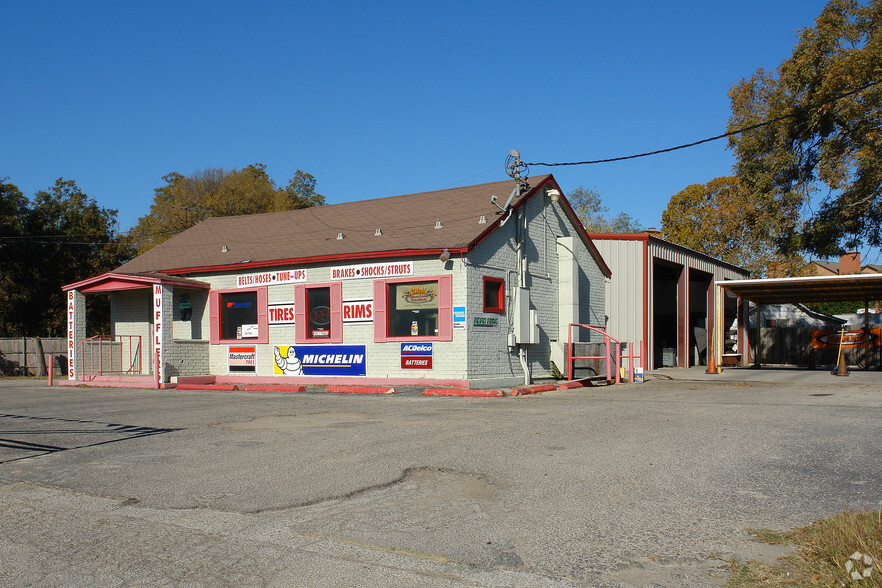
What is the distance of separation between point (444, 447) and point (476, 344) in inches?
373

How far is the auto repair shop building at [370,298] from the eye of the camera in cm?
1884

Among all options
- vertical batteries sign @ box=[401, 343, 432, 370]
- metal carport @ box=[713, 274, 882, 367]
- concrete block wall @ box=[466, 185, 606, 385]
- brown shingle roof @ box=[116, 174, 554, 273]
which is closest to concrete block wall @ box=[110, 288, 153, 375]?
brown shingle roof @ box=[116, 174, 554, 273]

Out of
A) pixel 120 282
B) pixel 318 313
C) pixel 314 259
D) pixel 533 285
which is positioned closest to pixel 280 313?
pixel 318 313

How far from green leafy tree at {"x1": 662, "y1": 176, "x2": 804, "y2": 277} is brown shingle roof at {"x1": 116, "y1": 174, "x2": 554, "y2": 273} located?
83.6 ft

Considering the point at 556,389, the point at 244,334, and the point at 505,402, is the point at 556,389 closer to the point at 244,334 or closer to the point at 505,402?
the point at 505,402

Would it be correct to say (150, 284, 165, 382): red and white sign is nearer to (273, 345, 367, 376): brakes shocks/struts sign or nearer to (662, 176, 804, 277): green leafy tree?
(273, 345, 367, 376): brakes shocks/struts sign

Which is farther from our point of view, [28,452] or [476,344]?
[476,344]

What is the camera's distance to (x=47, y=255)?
3622 centimetres

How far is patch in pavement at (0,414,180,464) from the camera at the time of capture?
940cm

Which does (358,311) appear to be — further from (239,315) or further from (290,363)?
(239,315)

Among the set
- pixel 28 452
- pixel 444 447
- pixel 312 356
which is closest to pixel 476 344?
pixel 312 356

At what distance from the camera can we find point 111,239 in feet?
132

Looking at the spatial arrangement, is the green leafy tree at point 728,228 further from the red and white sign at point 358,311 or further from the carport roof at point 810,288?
the red and white sign at point 358,311

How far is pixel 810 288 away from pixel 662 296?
5977mm
